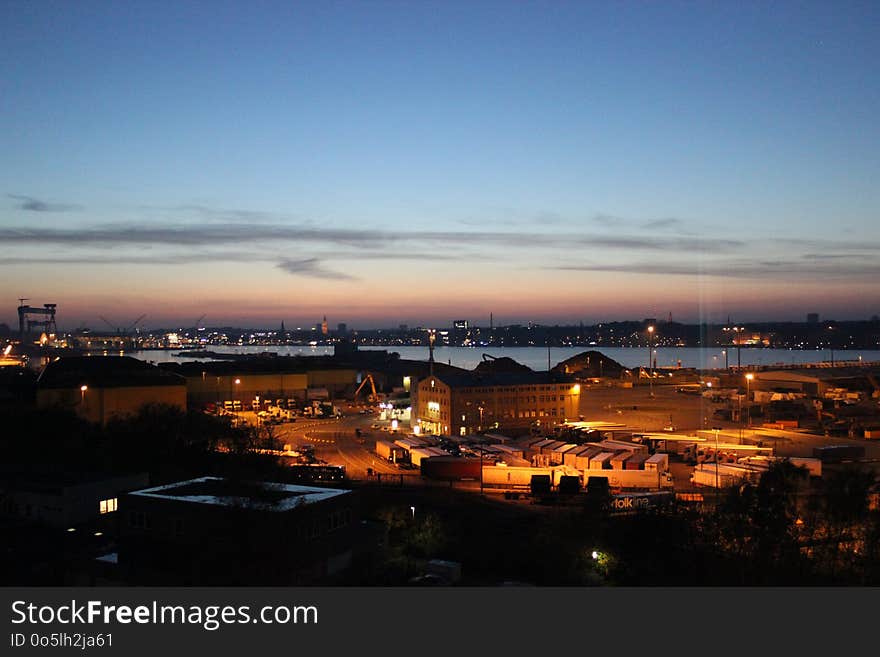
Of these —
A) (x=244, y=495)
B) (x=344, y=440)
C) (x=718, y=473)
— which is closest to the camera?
(x=244, y=495)

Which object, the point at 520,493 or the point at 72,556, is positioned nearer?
the point at 72,556

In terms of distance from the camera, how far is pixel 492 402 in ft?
31.6

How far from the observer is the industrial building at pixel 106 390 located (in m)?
10.1

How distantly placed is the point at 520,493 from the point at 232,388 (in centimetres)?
850

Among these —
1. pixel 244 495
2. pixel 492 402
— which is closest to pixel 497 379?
pixel 492 402

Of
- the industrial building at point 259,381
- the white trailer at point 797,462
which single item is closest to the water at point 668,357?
the industrial building at point 259,381

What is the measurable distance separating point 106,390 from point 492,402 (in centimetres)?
492

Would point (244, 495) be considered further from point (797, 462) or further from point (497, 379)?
point (497, 379)

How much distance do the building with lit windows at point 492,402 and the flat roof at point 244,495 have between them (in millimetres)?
5888

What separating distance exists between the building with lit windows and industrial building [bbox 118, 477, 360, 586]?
6009 mm

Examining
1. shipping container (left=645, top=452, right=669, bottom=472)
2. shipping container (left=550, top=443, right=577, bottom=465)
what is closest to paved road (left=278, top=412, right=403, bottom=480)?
shipping container (left=550, top=443, right=577, bottom=465)
